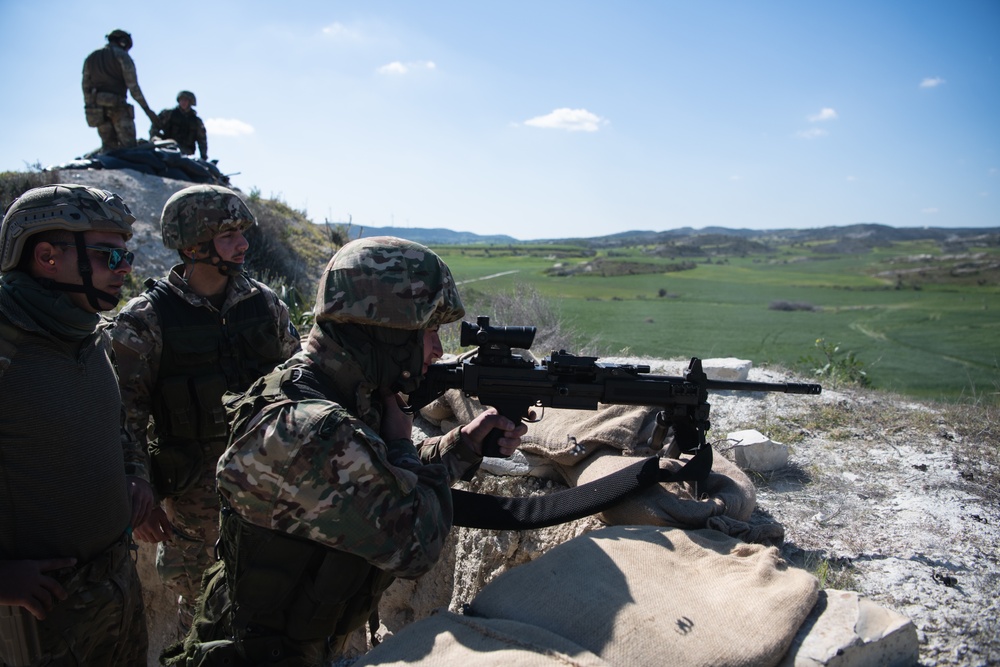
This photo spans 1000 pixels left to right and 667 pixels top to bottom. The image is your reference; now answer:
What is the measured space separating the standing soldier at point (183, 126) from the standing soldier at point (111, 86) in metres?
1.31

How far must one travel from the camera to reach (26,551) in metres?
2.27

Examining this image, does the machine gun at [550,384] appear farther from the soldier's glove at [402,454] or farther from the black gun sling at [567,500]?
the soldier's glove at [402,454]

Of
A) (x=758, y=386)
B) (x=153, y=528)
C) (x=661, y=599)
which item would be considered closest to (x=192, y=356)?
(x=153, y=528)

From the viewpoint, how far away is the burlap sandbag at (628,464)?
9.29ft

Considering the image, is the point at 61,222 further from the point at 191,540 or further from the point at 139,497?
the point at 191,540

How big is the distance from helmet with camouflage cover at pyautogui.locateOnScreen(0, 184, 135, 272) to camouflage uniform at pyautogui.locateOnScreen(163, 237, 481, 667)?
1021 mm

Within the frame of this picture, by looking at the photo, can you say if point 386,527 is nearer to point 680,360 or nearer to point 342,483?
point 342,483

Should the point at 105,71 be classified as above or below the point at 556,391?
above

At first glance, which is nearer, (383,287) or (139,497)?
(383,287)

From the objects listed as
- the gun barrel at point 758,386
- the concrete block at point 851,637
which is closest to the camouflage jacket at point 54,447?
the concrete block at point 851,637

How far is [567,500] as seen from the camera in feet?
9.27

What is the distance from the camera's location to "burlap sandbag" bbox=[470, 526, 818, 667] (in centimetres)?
189

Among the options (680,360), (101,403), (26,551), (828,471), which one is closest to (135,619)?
(26,551)

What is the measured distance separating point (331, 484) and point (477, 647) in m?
0.63
